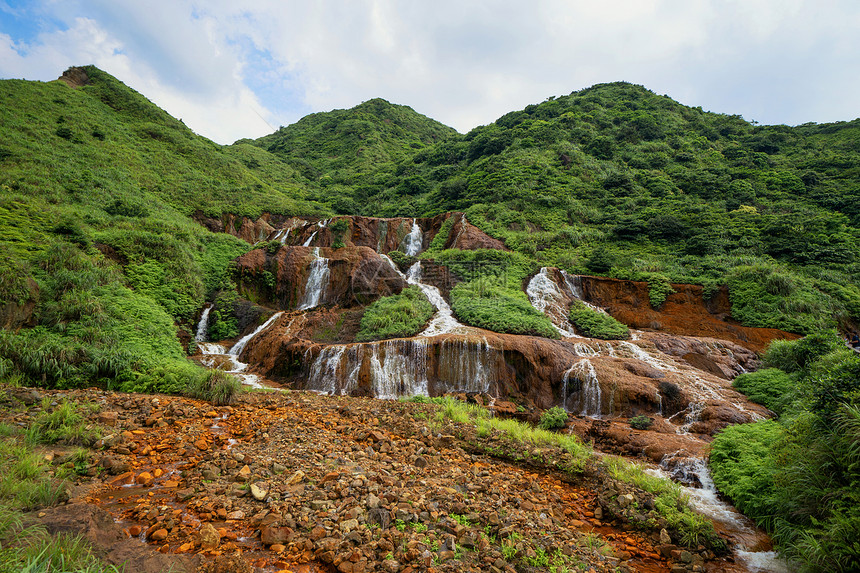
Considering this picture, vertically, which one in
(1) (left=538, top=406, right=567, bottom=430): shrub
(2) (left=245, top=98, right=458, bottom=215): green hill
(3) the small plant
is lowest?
(1) (left=538, top=406, right=567, bottom=430): shrub

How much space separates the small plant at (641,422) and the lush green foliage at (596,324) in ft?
22.7

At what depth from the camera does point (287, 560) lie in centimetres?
375

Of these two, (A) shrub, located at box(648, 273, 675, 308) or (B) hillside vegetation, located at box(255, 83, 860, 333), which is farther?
(B) hillside vegetation, located at box(255, 83, 860, 333)

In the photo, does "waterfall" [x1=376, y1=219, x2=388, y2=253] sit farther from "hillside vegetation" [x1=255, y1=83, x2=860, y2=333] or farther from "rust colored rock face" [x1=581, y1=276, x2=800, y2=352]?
"rust colored rock face" [x1=581, y1=276, x2=800, y2=352]

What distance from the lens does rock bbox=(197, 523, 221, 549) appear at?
12.4 feet

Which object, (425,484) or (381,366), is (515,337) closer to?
(381,366)

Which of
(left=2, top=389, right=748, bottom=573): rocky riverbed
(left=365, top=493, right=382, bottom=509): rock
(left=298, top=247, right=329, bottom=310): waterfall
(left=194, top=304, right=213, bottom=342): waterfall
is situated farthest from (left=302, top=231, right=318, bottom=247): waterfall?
(left=365, top=493, right=382, bottom=509): rock

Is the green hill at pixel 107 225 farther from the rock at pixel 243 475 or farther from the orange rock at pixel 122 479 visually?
the rock at pixel 243 475

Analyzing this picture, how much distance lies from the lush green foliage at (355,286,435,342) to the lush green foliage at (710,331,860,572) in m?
11.4

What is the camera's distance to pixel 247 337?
17.1 meters

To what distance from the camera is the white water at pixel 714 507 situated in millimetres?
5133

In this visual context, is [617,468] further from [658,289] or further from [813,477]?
[658,289]

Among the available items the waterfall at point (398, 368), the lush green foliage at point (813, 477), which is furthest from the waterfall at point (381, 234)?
the lush green foliage at point (813, 477)

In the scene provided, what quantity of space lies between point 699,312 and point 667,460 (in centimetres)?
1425
